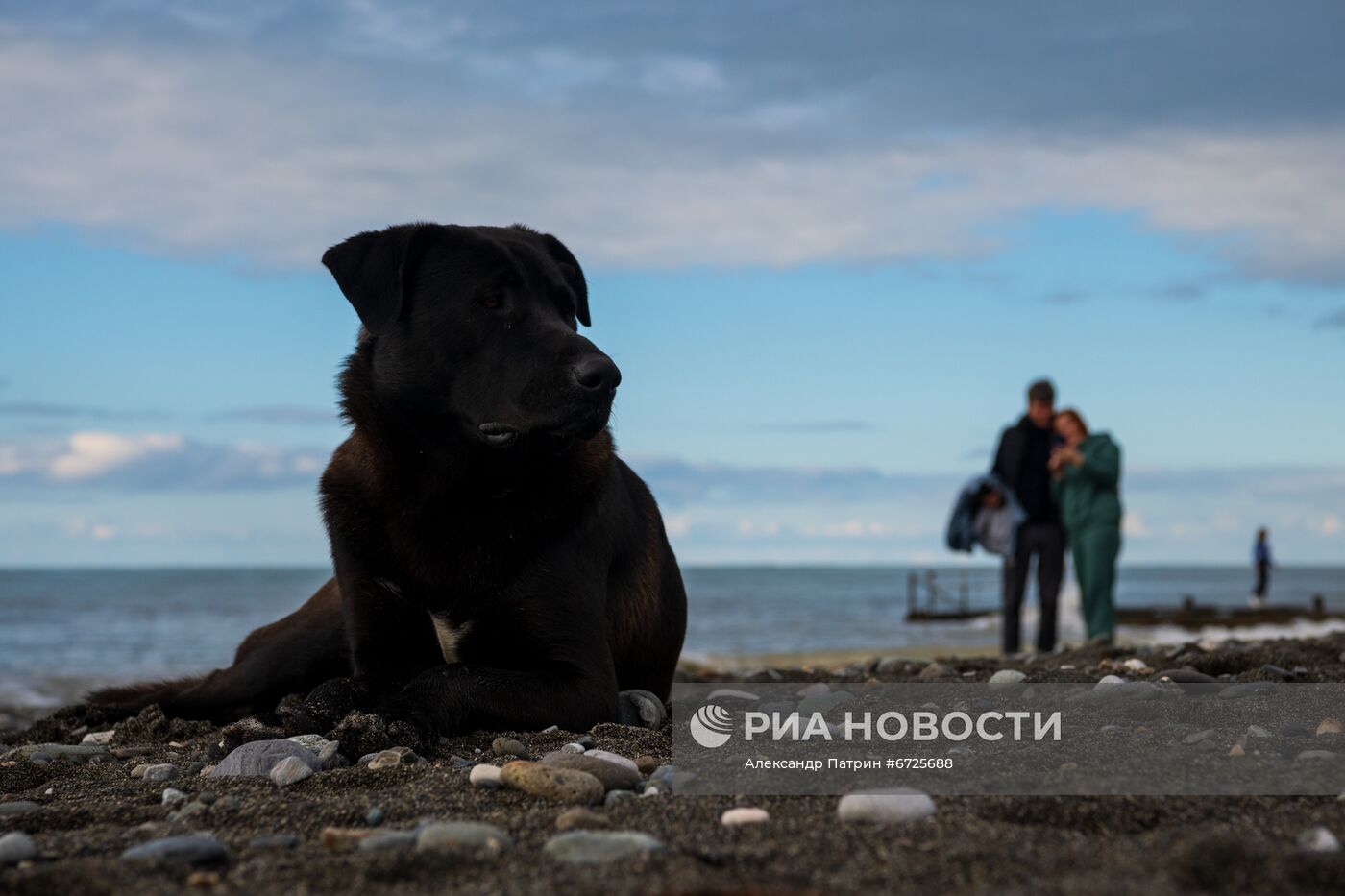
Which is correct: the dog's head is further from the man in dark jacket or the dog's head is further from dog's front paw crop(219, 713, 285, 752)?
the man in dark jacket

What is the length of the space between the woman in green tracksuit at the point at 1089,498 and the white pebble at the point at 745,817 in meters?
9.46

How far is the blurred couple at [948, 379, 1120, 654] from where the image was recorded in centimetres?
1182

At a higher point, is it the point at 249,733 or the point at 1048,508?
the point at 1048,508

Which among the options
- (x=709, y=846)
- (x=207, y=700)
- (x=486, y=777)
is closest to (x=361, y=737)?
(x=486, y=777)

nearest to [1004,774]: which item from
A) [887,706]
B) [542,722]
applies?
[887,706]

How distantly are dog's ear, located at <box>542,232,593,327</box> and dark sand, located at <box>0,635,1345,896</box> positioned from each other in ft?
8.42

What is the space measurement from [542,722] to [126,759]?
1774 mm

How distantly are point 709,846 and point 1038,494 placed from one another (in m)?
9.97

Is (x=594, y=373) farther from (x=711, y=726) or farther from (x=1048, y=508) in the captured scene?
(x=1048, y=508)

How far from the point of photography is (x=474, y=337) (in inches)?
188

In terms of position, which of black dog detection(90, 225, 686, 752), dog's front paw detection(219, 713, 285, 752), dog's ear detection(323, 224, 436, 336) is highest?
dog's ear detection(323, 224, 436, 336)

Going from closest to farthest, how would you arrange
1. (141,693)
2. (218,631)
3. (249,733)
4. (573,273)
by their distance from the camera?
(249,733), (573,273), (141,693), (218,631)

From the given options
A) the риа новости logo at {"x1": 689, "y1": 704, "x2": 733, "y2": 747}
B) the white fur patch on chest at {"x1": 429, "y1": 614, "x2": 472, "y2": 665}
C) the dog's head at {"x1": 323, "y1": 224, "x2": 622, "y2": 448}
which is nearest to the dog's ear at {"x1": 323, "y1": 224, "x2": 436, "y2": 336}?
the dog's head at {"x1": 323, "y1": 224, "x2": 622, "y2": 448}

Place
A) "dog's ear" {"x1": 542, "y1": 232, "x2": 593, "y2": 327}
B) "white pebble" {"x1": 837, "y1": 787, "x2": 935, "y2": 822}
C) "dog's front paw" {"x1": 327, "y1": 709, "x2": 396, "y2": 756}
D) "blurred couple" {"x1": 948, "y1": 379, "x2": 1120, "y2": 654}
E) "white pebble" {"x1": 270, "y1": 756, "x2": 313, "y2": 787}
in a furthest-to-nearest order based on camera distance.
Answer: "blurred couple" {"x1": 948, "y1": 379, "x2": 1120, "y2": 654} < "dog's ear" {"x1": 542, "y1": 232, "x2": 593, "y2": 327} < "dog's front paw" {"x1": 327, "y1": 709, "x2": 396, "y2": 756} < "white pebble" {"x1": 270, "y1": 756, "x2": 313, "y2": 787} < "white pebble" {"x1": 837, "y1": 787, "x2": 935, "y2": 822}
